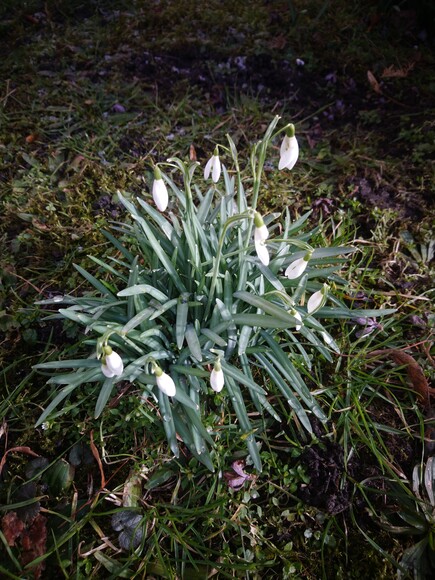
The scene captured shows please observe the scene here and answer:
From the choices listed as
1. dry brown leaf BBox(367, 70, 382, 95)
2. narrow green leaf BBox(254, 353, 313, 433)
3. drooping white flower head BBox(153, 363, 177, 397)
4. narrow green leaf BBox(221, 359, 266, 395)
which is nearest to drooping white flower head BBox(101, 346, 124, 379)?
drooping white flower head BBox(153, 363, 177, 397)

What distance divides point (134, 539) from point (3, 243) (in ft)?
5.75

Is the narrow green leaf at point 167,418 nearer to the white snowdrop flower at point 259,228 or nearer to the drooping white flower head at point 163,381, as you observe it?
the drooping white flower head at point 163,381

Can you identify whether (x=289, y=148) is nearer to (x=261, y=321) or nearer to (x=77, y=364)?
(x=261, y=321)

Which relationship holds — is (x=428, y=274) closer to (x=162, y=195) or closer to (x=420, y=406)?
(x=420, y=406)

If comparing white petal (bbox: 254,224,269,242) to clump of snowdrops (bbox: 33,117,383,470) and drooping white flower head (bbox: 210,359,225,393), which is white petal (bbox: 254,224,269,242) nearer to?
clump of snowdrops (bbox: 33,117,383,470)

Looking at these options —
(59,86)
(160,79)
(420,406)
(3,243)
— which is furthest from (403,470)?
(59,86)

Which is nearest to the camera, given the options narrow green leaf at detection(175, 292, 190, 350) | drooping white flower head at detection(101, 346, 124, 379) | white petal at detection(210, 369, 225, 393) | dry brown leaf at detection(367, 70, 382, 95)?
drooping white flower head at detection(101, 346, 124, 379)

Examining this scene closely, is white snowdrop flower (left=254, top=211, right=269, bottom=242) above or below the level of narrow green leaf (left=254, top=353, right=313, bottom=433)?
above

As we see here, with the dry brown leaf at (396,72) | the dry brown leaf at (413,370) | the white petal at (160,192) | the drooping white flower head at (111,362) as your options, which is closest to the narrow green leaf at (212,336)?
the drooping white flower head at (111,362)

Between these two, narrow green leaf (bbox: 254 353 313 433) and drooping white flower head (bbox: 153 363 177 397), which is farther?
narrow green leaf (bbox: 254 353 313 433)

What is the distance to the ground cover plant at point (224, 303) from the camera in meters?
1.73

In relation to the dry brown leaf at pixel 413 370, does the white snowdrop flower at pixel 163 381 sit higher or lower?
higher

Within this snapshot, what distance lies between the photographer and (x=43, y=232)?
2635 millimetres

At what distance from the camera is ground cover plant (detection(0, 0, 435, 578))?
173 cm
